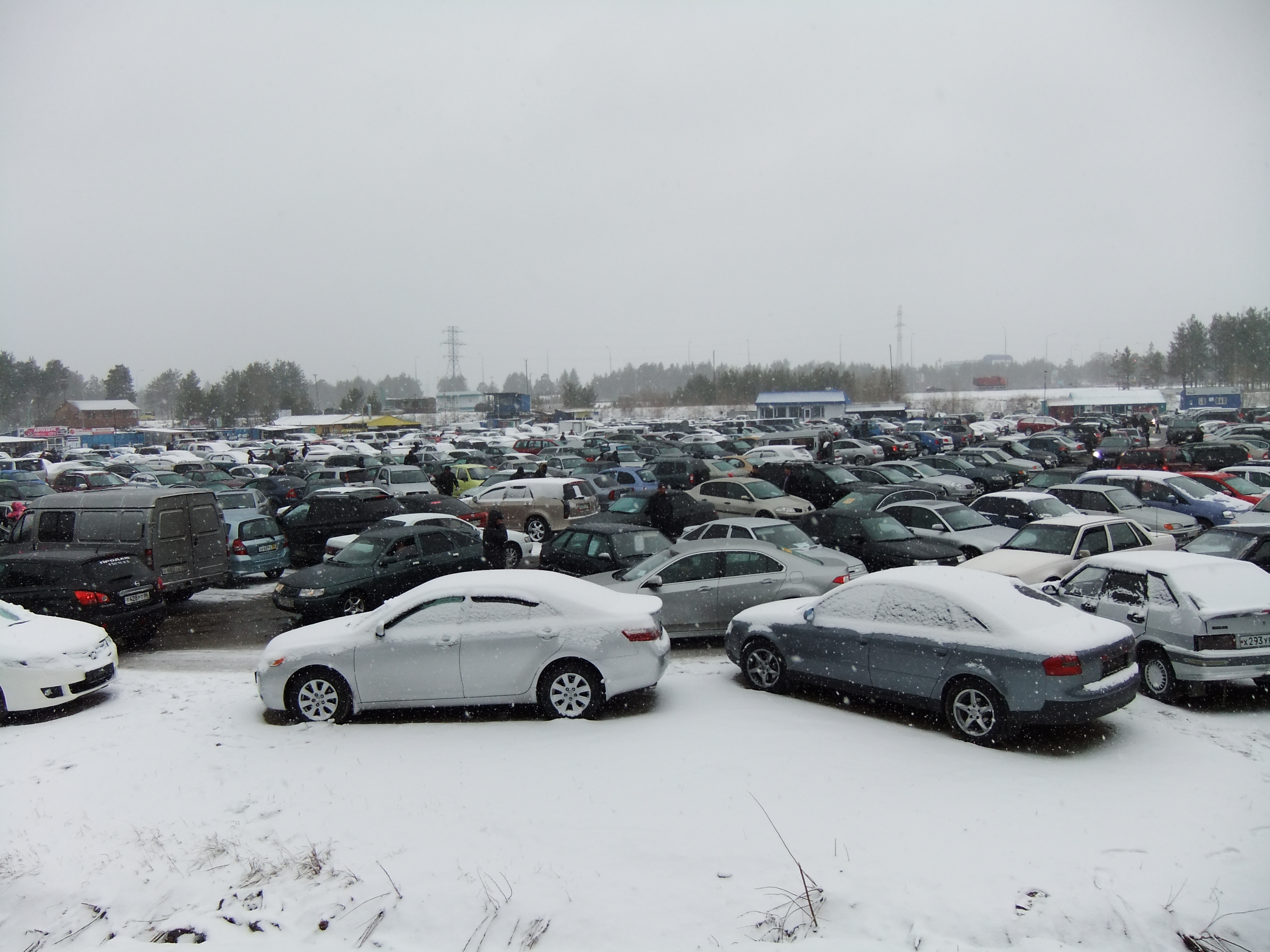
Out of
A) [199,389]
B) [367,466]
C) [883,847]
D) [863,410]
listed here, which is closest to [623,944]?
[883,847]

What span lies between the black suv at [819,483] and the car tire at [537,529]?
6.77 meters

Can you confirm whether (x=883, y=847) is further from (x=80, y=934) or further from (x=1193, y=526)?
(x=1193, y=526)

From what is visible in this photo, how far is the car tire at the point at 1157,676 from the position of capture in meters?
8.55

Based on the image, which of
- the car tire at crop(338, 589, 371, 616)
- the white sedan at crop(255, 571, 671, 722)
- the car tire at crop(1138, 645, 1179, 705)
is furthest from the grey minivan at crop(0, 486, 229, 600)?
the car tire at crop(1138, 645, 1179, 705)

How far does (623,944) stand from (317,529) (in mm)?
15928

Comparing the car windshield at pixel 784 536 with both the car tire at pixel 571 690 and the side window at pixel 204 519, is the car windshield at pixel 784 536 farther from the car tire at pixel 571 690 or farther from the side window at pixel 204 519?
the side window at pixel 204 519

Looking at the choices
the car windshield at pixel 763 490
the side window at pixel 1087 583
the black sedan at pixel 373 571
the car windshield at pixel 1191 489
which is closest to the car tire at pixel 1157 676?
the side window at pixel 1087 583

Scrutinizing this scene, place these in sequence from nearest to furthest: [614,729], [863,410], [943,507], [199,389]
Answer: [614,729] < [943,507] < [863,410] < [199,389]

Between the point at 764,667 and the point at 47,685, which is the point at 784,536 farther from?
the point at 47,685

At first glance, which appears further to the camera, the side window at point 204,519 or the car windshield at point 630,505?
the car windshield at point 630,505

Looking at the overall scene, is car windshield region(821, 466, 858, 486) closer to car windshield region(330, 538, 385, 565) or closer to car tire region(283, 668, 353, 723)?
car windshield region(330, 538, 385, 565)

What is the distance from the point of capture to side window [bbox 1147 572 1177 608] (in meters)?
8.62

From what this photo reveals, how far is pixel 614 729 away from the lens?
25.2ft

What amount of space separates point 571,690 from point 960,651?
3680 mm
